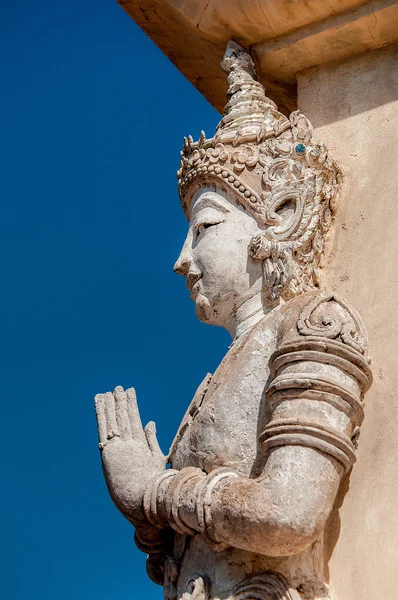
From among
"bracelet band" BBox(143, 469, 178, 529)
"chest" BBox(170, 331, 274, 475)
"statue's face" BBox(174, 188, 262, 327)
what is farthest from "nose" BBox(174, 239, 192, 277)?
"bracelet band" BBox(143, 469, 178, 529)

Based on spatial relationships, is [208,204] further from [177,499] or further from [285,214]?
[177,499]

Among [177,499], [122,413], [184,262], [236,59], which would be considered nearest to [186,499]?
[177,499]

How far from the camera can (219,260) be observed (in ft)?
17.7

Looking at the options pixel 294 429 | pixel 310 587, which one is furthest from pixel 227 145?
pixel 310 587

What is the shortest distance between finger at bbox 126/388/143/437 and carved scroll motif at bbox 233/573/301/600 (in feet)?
3.59

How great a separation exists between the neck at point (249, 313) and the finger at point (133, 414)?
1.87 feet

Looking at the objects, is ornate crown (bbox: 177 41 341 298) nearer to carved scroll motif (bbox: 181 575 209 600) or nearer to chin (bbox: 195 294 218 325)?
chin (bbox: 195 294 218 325)

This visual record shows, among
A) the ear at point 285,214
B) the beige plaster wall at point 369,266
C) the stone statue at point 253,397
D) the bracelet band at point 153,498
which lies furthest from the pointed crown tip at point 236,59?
the bracelet band at point 153,498

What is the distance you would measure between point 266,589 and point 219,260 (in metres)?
1.64

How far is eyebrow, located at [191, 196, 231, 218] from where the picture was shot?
5.57 metres

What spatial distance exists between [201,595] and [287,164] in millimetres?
2119

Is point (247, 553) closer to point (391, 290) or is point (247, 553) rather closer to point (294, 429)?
point (294, 429)

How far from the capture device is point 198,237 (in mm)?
5586

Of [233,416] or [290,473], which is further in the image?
[233,416]
